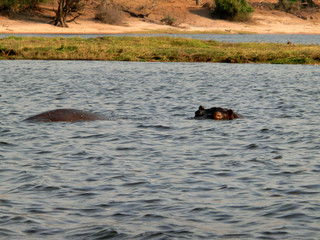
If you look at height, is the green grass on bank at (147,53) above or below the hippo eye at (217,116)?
below

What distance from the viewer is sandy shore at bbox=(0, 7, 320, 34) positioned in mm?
59500

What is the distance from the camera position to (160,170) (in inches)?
320

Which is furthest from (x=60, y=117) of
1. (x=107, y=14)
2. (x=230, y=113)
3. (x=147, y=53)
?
(x=107, y=14)

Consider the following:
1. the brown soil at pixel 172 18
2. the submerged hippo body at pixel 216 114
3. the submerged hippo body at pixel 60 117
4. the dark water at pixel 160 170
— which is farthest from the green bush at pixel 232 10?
the submerged hippo body at pixel 60 117

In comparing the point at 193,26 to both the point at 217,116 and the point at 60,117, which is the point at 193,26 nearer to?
the point at 217,116

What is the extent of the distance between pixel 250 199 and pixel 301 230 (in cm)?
108

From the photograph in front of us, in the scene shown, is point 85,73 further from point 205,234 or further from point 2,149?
point 205,234

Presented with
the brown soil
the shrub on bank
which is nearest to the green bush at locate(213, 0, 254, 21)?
the brown soil

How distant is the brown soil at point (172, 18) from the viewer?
6167 centimetres

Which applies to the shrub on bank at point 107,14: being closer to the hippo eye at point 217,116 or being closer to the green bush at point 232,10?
the green bush at point 232,10

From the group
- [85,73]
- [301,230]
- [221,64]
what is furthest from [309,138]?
[221,64]

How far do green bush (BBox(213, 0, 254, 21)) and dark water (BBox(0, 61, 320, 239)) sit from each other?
61042 millimetres

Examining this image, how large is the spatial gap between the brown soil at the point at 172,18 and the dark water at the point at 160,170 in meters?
45.1

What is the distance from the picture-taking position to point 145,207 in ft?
21.2
